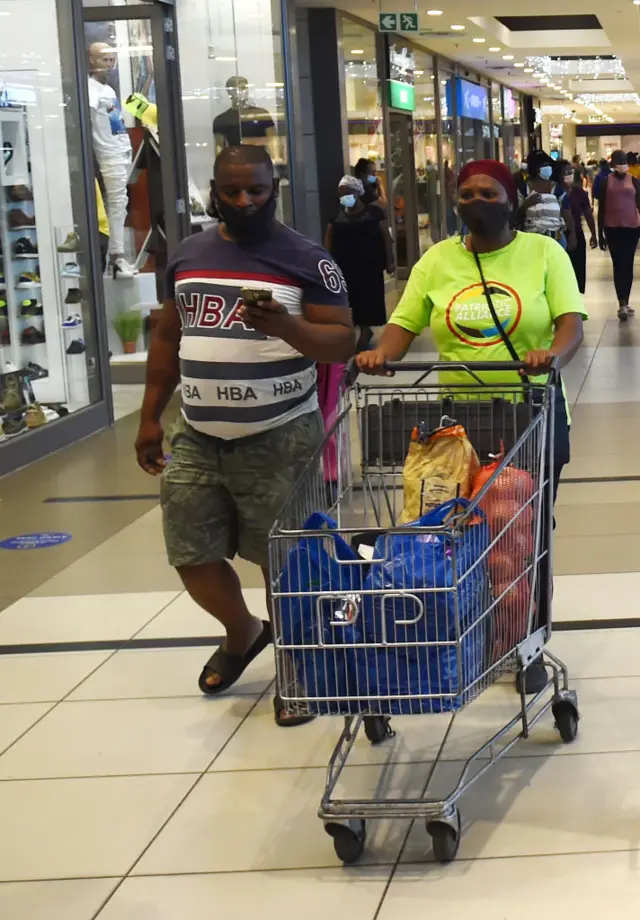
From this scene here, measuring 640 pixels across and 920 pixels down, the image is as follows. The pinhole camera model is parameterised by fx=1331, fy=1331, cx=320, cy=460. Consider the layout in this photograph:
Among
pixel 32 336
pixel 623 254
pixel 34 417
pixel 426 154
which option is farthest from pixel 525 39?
pixel 34 417

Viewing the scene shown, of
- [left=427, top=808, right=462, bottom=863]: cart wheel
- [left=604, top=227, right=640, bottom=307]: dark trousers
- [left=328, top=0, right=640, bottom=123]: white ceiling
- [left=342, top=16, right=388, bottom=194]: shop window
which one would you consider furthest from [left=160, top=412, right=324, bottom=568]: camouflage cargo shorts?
[left=342, top=16, right=388, bottom=194]: shop window

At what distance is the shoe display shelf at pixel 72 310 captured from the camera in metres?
8.60

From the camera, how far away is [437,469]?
3.17 metres

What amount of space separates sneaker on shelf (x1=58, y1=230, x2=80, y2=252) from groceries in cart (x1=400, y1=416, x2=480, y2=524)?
229 inches

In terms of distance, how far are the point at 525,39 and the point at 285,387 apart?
2182 centimetres

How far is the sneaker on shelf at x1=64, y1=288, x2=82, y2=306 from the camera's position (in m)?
8.68

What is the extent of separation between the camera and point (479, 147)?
29.0 metres

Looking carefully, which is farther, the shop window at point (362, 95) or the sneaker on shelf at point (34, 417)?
the shop window at point (362, 95)

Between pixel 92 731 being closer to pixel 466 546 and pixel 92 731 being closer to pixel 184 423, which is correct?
pixel 184 423

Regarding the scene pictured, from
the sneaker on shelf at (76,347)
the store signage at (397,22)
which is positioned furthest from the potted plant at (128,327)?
the store signage at (397,22)

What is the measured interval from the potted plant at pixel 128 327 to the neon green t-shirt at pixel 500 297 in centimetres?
789

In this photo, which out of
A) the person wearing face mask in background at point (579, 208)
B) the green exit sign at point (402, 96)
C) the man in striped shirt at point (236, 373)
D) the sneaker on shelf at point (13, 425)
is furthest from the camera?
the green exit sign at point (402, 96)

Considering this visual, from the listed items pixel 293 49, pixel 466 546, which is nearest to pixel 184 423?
pixel 466 546

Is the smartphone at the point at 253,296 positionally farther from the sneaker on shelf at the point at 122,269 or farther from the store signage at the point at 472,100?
the store signage at the point at 472,100
